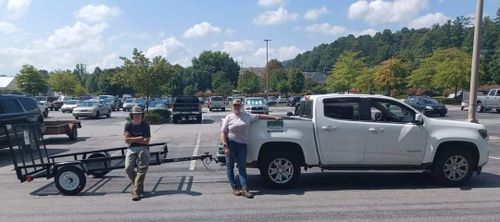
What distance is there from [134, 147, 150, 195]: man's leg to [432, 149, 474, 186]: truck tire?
17.2ft

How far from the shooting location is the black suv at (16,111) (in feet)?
46.7

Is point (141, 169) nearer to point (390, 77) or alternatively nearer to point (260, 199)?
point (260, 199)

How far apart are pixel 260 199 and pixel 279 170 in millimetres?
895

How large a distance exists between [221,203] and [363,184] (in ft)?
9.89

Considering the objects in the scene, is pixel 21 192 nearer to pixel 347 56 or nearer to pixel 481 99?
pixel 481 99

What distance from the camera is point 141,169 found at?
842 cm

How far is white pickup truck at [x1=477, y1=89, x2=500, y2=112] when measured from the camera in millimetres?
39872

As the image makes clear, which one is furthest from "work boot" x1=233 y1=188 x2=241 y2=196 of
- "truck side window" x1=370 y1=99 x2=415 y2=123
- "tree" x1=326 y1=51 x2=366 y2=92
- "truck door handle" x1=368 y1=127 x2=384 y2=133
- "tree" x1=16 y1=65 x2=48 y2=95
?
"tree" x1=16 y1=65 x2=48 y2=95

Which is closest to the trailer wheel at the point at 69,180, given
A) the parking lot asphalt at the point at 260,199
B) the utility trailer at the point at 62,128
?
the parking lot asphalt at the point at 260,199

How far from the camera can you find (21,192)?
9.03 metres

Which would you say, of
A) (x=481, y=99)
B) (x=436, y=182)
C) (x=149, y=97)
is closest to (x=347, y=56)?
(x=481, y=99)

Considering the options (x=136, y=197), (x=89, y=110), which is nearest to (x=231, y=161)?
(x=136, y=197)

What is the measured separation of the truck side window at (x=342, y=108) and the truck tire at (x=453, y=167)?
1755 millimetres

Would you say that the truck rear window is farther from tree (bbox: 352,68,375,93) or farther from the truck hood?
tree (bbox: 352,68,375,93)
